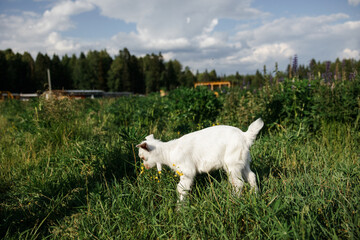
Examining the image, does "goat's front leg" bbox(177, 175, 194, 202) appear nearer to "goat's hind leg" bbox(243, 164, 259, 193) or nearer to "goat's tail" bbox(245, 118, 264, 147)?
"goat's hind leg" bbox(243, 164, 259, 193)

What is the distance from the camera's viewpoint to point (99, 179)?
→ 11.0 ft

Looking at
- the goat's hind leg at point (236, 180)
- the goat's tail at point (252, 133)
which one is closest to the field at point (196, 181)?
the goat's hind leg at point (236, 180)

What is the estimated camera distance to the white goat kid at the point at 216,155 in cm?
247

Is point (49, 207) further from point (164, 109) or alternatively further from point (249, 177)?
point (164, 109)

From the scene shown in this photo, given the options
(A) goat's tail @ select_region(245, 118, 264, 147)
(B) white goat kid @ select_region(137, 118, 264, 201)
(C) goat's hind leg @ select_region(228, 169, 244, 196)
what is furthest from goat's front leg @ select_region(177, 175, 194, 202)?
(A) goat's tail @ select_region(245, 118, 264, 147)

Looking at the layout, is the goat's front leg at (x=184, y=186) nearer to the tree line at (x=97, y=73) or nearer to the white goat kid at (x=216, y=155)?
the white goat kid at (x=216, y=155)

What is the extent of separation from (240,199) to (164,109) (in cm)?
537

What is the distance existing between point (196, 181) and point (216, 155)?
51 cm

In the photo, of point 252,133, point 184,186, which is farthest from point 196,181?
point 252,133

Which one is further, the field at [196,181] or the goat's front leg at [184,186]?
the goat's front leg at [184,186]

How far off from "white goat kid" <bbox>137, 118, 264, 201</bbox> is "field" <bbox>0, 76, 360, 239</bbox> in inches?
7.0

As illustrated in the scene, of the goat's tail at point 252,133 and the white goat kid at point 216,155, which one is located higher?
the goat's tail at point 252,133

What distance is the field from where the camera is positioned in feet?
6.55

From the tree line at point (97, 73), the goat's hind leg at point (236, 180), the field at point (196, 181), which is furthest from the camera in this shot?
the tree line at point (97, 73)
